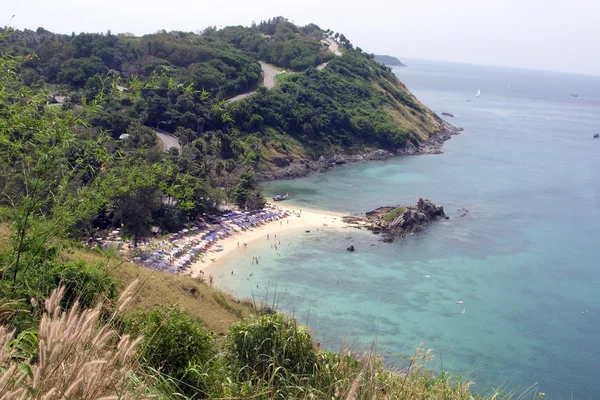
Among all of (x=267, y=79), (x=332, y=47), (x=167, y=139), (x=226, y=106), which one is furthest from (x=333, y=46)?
(x=167, y=139)

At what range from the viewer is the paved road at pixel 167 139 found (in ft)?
131

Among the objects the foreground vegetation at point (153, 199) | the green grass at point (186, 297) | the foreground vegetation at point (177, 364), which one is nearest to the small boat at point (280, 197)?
the foreground vegetation at point (153, 199)

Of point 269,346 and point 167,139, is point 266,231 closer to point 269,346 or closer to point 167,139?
point 167,139

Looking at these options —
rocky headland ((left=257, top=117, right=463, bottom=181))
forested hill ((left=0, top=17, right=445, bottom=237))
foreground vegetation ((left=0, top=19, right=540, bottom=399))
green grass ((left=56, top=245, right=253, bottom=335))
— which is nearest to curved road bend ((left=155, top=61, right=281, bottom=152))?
forested hill ((left=0, top=17, right=445, bottom=237))

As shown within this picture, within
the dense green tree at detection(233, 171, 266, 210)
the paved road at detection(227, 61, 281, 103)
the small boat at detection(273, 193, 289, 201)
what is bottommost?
the small boat at detection(273, 193, 289, 201)

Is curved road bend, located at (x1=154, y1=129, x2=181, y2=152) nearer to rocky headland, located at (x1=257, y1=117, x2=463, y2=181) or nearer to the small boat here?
rocky headland, located at (x1=257, y1=117, x2=463, y2=181)

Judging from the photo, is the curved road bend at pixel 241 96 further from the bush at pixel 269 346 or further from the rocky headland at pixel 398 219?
the bush at pixel 269 346

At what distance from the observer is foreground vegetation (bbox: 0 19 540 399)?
3.58 m

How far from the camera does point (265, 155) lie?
149 feet

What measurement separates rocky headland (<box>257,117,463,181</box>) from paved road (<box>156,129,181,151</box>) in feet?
24.0

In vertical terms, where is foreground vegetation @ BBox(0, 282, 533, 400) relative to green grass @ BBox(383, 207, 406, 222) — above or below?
above

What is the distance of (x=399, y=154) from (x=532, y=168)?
13893mm

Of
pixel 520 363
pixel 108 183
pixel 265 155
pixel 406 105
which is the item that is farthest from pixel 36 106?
pixel 406 105

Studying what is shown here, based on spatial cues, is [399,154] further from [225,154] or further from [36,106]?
[36,106]
